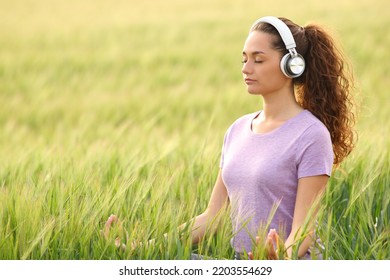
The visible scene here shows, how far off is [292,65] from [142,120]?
310 cm

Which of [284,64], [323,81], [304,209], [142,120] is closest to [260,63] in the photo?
[284,64]

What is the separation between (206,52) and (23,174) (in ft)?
14.3

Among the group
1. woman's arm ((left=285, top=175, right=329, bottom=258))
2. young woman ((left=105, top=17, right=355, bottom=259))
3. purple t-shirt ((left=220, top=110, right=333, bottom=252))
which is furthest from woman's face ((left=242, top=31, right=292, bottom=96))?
woman's arm ((left=285, top=175, right=329, bottom=258))

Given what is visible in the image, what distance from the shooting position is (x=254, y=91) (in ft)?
6.03

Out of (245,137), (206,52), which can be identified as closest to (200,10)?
(206,52)

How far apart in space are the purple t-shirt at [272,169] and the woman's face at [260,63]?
0.36ft

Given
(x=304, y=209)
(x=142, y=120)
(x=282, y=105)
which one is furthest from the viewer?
(x=142, y=120)

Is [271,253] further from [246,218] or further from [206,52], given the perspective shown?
[206,52]

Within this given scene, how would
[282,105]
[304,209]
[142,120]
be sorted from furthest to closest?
1. [142,120]
2. [282,105]
3. [304,209]

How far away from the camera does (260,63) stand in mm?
1834

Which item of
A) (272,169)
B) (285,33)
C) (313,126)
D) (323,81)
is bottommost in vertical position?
(272,169)

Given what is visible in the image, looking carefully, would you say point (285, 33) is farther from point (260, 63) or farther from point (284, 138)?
point (284, 138)

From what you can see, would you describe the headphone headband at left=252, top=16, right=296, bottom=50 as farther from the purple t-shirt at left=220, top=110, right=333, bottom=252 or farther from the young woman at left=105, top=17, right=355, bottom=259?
the purple t-shirt at left=220, top=110, right=333, bottom=252

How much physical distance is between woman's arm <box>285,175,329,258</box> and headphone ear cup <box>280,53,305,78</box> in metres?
0.25
